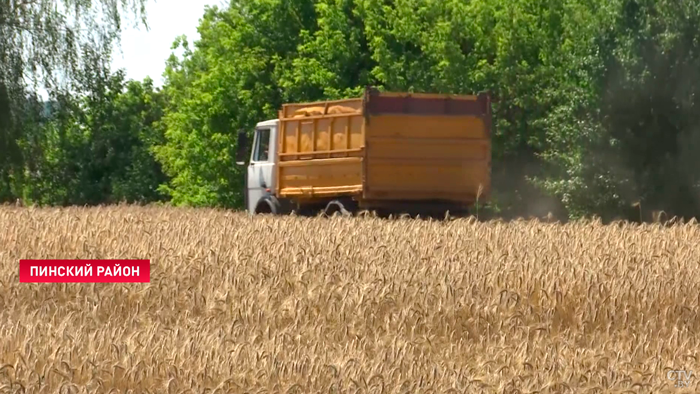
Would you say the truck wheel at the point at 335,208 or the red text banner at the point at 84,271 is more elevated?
the truck wheel at the point at 335,208

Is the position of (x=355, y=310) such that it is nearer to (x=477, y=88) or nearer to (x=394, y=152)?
(x=394, y=152)

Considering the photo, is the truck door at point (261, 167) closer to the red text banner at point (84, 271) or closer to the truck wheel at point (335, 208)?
the truck wheel at point (335, 208)

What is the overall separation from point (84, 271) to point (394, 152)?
1063cm

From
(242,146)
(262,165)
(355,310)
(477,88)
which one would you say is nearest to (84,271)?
(355,310)

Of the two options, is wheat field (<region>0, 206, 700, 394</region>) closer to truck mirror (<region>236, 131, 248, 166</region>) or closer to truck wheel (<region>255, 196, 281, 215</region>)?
truck wheel (<region>255, 196, 281, 215</region>)

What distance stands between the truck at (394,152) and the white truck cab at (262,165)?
2.84 ft

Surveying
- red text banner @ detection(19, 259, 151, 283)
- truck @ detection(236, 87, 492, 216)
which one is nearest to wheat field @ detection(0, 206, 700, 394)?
red text banner @ detection(19, 259, 151, 283)

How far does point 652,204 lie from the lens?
38.8 m

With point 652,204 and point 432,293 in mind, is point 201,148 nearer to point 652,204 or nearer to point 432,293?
point 652,204

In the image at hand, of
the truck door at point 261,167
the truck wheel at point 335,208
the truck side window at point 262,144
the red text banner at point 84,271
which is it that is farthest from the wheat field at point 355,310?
the truck side window at point 262,144

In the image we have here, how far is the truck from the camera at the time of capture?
22.2 m

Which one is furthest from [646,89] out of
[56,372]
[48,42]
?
[56,372]

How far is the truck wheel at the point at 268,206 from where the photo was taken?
24466 millimetres

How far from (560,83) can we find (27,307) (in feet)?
122
